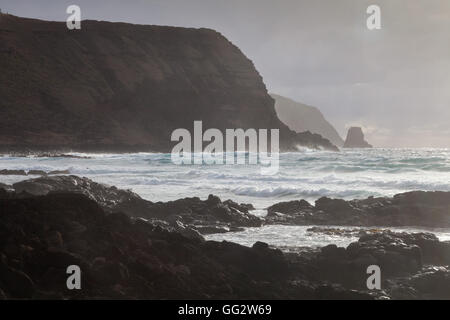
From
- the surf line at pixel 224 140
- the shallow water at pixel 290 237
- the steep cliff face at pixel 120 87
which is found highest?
the steep cliff face at pixel 120 87

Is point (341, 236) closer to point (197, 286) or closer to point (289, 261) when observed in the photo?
point (289, 261)

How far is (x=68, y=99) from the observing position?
84.8 metres

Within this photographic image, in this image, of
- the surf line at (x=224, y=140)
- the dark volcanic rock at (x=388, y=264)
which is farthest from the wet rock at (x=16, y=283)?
the surf line at (x=224, y=140)

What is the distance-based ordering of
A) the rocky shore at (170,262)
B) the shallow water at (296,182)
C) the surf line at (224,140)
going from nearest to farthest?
1. the rocky shore at (170,262)
2. the shallow water at (296,182)
3. the surf line at (224,140)

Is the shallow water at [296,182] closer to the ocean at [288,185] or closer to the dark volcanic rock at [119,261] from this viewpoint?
the ocean at [288,185]

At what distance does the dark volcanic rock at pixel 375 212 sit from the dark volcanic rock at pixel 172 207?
1.07 m

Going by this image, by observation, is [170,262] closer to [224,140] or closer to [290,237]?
[290,237]

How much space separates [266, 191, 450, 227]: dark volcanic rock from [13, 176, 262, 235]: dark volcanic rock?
42.1 inches

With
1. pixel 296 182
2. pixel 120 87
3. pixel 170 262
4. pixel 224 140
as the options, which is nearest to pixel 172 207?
pixel 170 262

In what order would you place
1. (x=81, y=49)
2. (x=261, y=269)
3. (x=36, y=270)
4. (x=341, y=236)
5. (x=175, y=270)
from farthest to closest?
(x=81, y=49) < (x=341, y=236) < (x=261, y=269) < (x=175, y=270) < (x=36, y=270)

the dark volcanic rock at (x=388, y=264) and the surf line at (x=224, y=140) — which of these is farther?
the surf line at (x=224, y=140)

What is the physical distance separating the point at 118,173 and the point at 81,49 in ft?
205

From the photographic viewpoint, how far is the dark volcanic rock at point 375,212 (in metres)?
15.8

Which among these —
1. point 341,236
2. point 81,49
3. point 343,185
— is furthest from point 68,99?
point 341,236
